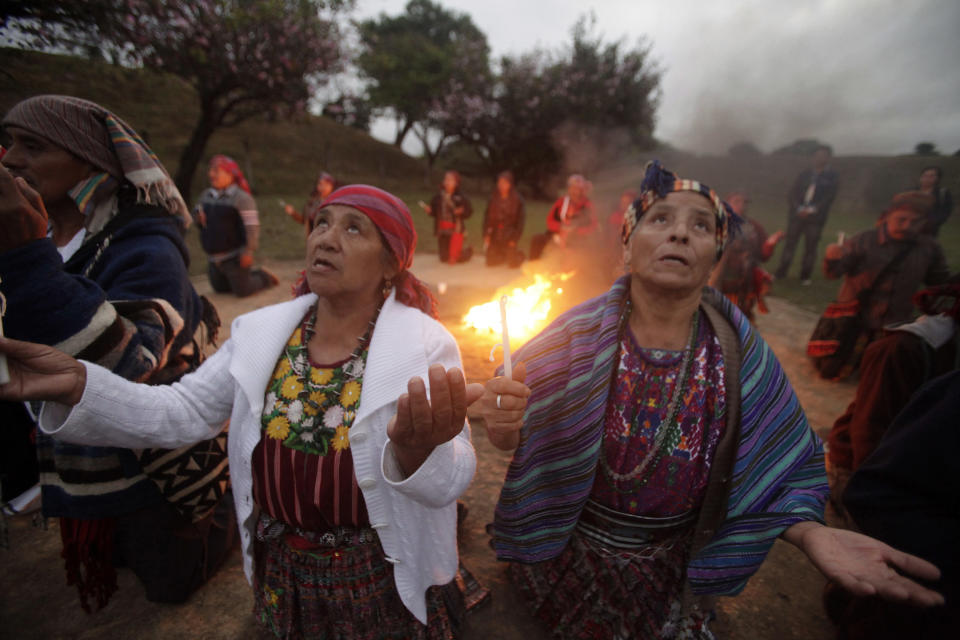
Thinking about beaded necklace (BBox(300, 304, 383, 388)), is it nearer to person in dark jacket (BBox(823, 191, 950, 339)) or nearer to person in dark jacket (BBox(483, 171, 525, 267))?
person in dark jacket (BBox(823, 191, 950, 339))

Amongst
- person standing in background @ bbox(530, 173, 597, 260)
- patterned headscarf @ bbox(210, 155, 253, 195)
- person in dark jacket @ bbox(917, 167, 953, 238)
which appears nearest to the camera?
person in dark jacket @ bbox(917, 167, 953, 238)

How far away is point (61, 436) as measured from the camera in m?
1.42

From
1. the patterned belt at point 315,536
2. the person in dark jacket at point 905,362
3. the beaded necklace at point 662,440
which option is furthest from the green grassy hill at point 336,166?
the beaded necklace at point 662,440

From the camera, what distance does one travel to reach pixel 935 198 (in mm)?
4910

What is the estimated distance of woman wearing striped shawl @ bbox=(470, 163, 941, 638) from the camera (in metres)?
1.84

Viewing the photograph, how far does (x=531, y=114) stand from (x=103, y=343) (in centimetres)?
3249

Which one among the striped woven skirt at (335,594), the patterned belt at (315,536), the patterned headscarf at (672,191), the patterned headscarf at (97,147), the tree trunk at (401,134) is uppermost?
the tree trunk at (401,134)

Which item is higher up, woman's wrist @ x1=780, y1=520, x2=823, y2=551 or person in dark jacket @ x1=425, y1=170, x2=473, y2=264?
person in dark jacket @ x1=425, y1=170, x2=473, y2=264

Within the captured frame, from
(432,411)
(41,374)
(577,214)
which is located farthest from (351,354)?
(577,214)

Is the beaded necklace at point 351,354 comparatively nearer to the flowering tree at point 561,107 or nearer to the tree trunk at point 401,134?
the flowering tree at point 561,107

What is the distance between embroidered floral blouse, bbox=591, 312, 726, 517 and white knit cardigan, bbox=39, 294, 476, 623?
71 centimetres

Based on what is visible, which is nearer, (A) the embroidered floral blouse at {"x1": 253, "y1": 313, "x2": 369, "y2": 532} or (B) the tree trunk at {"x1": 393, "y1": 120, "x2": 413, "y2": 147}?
(A) the embroidered floral blouse at {"x1": 253, "y1": 313, "x2": 369, "y2": 532}

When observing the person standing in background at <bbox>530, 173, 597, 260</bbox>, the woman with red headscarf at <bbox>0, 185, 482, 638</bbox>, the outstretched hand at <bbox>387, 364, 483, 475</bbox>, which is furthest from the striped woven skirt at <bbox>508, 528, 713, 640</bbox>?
the person standing in background at <bbox>530, 173, 597, 260</bbox>

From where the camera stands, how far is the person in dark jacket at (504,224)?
11492mm
